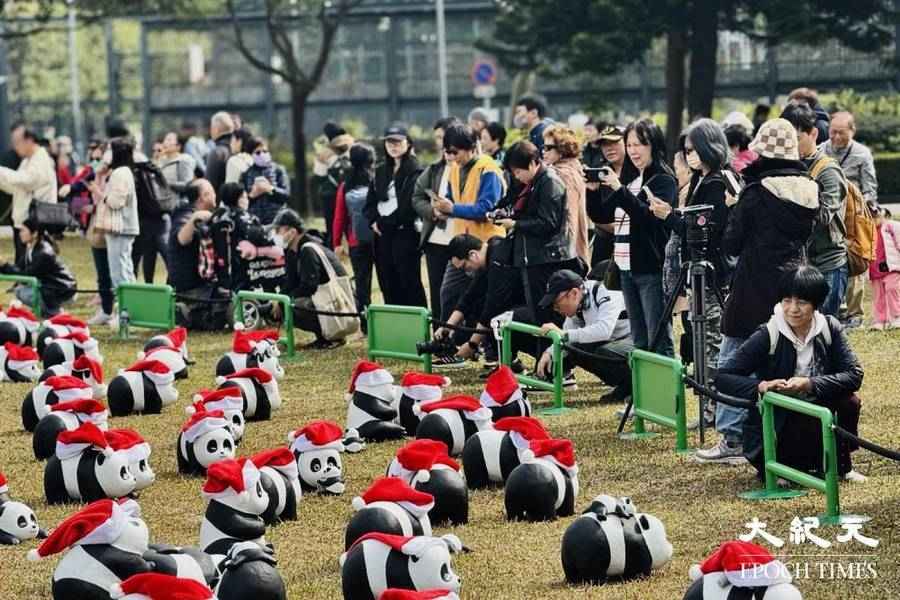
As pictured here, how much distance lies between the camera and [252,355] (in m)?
14.9

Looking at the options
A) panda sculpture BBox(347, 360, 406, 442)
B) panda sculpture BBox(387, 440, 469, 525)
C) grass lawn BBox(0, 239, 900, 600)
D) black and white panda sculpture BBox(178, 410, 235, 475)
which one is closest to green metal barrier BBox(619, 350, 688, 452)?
grass lawn BBox(0, 239, 900, 600)

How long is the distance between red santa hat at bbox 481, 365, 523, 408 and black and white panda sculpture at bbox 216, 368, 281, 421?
2.23m

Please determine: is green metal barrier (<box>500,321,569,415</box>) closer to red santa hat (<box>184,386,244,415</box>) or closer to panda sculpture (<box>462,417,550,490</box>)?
red santa hat (<box>184,386,244,415</box>)

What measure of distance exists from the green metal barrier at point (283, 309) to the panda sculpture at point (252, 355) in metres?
1.99

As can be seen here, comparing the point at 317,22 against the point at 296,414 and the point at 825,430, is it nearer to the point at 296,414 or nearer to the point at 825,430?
the point at 296,414

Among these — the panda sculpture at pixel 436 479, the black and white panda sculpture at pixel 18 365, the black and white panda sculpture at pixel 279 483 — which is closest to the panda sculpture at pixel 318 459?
the black and white panda sculpture at pixel 279 483

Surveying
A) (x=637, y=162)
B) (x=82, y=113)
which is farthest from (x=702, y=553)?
(x=82, y=113)

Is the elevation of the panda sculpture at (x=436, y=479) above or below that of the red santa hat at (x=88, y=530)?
below

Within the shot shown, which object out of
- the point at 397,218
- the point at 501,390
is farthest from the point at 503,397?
the point at 397,218

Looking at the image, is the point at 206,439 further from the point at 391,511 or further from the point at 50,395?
the point at 391,511

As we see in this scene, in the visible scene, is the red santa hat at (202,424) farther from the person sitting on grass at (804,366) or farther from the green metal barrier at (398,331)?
the green metal barrier at (398,331)

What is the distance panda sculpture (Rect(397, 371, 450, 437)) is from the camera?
41.1 ft

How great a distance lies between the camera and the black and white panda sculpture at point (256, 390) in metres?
13.6

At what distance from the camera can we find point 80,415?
12.5 metres
